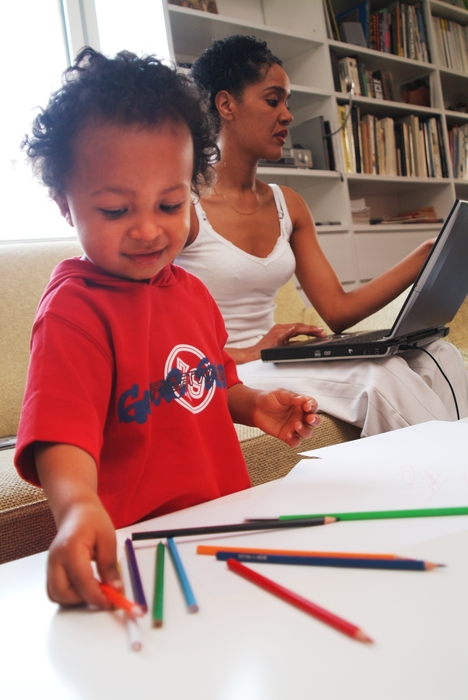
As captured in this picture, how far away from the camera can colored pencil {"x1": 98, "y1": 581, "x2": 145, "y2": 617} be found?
0.28 meters

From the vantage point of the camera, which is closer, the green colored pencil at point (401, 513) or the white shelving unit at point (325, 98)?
the green colored pencil at point (401, 513)

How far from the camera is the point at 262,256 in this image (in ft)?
4.95

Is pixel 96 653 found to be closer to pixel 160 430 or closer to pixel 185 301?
pixel 160 430

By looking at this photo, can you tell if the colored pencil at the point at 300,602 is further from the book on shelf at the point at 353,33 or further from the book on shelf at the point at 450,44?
the book on shelf at the point at 450,44

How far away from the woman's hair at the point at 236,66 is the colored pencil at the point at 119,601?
4.55 feet

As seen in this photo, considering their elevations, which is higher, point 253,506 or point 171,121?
point 171,121

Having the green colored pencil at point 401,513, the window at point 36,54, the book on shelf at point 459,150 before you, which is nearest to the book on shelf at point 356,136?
the book on shelf at point 459,150

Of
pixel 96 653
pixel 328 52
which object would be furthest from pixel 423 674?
pixel 328 52

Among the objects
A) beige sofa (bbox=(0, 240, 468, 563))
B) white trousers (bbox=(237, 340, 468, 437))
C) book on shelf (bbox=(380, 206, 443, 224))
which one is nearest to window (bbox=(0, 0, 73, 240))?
beige sofa (bbox=(0, 240, 468, 563))

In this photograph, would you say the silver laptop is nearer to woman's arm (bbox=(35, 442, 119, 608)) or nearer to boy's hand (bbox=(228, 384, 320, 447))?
boy's hand (bbox=(228, 384, 320, 447))

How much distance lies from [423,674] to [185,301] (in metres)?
0.51

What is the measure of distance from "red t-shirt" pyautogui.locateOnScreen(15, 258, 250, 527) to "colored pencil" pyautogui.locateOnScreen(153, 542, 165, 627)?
12cm

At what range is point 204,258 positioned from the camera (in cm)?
140

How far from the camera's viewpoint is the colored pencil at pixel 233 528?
0.39 metres
